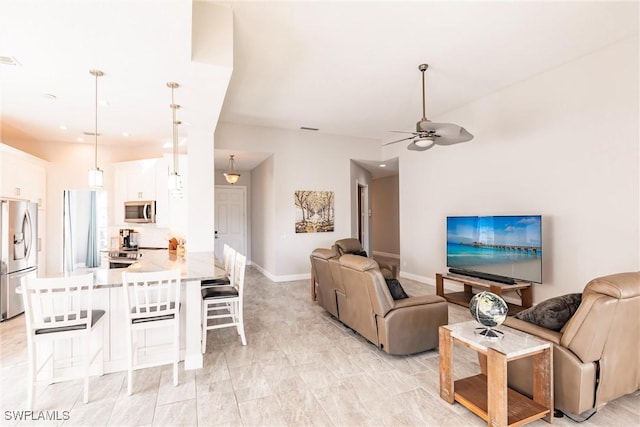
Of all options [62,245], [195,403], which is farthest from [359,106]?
[62,245]

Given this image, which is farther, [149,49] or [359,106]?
[359,106]

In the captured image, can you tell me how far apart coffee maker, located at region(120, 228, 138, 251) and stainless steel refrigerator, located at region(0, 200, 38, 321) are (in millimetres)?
1346

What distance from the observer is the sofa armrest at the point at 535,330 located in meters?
2.13

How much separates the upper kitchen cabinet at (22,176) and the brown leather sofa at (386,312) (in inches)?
190

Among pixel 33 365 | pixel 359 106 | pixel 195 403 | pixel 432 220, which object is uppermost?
pixel 359 106

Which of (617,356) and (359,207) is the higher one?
(359,207)

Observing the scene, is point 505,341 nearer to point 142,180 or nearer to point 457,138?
point 457,138

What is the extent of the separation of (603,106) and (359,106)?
3.29 m

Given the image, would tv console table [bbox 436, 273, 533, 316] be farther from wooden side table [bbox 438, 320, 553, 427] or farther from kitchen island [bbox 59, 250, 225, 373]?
kitchen island [bbox 59, 250, 225, 373]

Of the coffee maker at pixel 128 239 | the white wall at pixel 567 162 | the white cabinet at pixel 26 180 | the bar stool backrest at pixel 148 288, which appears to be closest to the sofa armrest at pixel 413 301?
the bar stool backrest at pixel 148 288

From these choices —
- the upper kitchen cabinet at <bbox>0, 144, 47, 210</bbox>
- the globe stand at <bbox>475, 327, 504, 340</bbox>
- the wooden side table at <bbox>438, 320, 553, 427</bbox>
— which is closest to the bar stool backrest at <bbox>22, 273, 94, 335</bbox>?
the wooden side table at <bbox>438, 320, 553, 427</bbox>

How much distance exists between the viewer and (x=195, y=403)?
2.40 meters

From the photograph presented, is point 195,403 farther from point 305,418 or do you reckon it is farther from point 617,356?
point 617,356

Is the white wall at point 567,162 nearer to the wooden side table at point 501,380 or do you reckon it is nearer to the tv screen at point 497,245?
the tv screen at point 497,245
